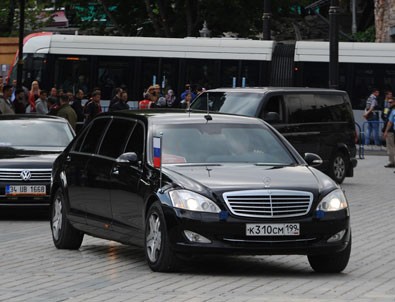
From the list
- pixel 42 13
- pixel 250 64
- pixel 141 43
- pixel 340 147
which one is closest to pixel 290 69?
pixel 250 64

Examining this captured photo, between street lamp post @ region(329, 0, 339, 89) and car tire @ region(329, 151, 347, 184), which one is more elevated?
street lamp post @ region(329, 0, 339, 89)

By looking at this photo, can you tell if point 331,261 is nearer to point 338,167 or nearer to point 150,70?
point 338,167

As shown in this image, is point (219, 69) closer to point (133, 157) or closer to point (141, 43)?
point (141, 43)

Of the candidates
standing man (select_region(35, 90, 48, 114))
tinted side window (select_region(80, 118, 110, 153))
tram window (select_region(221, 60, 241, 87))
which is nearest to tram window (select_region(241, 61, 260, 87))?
tram window (select_region(221, 60, 241, 87))

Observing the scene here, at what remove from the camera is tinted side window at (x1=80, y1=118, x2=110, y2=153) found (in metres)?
14.0

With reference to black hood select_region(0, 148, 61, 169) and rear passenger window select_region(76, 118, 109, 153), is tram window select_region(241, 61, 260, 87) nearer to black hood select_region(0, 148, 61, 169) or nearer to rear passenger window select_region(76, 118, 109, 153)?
black hood select_region(0, 148, 61, 169)

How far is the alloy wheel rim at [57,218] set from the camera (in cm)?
1442

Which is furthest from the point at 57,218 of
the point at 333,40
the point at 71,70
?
the point at 71,70

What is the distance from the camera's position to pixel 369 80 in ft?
140

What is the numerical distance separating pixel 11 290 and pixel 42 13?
60.5 metres

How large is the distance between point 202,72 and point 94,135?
29334 millimetres

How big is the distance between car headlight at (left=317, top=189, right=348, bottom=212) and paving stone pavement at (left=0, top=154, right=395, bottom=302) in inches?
22.6

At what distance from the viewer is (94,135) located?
1416 cm

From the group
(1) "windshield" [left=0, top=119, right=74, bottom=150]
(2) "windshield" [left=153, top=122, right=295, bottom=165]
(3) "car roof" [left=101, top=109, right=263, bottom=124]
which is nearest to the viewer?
(2) "windshield" [left=153, top=122, right=295, bottom=165]
